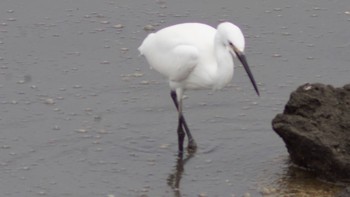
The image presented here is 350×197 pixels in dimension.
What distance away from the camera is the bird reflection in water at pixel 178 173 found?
281 inches

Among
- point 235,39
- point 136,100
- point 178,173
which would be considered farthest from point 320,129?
point 136,100

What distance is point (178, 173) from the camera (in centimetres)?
736

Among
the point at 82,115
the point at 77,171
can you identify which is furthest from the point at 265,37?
the point at 77,171

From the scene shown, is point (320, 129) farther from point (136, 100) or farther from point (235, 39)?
point (136, 100)

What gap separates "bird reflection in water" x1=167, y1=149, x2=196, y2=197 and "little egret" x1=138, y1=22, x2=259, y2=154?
0.07 meters

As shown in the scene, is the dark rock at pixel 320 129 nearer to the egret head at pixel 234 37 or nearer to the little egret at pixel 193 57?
the little egret at pixel 193 57

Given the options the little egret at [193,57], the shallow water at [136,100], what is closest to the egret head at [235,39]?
the little egret at [193,57]

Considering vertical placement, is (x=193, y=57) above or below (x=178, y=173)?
above

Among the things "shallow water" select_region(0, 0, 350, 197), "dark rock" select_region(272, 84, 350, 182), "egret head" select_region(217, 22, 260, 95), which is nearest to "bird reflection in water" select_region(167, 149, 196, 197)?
"shallow water" select_region(0, 0, 350, 197)

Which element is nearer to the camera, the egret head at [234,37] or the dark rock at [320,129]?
the dark rock at [320,129]

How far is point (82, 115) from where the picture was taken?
805cm

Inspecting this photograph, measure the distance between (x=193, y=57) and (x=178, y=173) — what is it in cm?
78

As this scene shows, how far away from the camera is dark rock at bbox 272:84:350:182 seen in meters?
6.95

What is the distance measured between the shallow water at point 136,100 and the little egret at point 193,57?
0.35m
